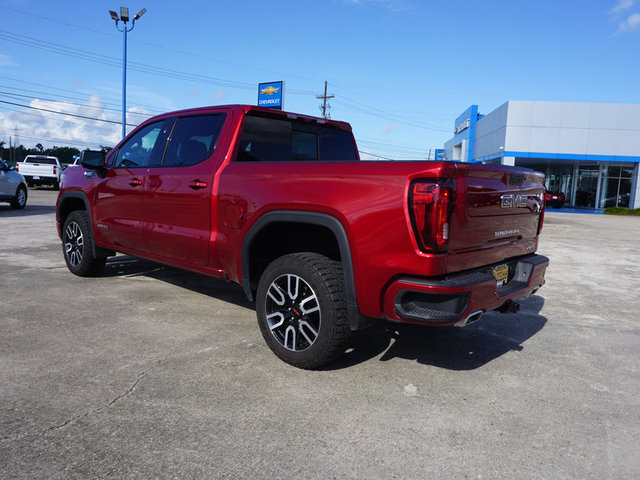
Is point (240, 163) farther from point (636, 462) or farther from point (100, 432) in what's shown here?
point (636, 462)

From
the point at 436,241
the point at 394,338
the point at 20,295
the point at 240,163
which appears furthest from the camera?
the point at 20,295

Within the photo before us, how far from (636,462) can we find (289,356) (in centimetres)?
213

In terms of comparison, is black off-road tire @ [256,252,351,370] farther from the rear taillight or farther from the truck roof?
the truck roof

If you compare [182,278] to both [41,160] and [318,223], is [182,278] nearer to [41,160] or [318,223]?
[318,223]

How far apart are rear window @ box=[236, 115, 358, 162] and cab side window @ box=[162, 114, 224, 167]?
0.28 meters

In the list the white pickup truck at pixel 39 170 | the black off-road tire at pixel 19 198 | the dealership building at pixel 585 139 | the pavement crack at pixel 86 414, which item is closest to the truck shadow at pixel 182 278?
the pavement crack at pixel 86 414

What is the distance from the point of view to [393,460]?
8.28 ft

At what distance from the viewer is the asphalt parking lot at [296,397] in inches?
98.0

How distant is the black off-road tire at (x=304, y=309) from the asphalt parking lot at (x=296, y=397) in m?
0.17

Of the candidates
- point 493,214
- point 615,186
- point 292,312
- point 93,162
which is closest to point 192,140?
point 93,162

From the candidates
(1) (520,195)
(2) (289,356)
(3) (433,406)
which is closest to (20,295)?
(2) (289,356)

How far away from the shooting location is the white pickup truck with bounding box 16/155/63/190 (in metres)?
26.1

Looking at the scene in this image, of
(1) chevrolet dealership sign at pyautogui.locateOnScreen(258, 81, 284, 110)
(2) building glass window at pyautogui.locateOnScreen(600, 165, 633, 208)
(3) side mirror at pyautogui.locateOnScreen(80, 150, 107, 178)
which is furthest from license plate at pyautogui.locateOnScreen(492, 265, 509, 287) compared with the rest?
(2) building glass window at pyautogui.locateOnScreen(600, 165, 633, 208)

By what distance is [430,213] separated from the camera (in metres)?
2.91
